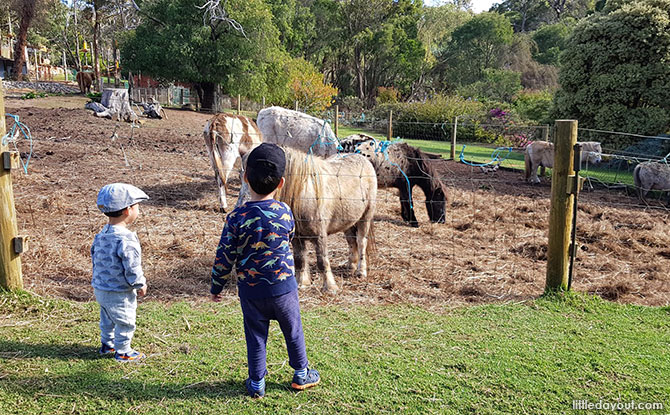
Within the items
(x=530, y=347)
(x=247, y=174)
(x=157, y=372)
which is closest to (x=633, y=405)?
(x=530, y=347)

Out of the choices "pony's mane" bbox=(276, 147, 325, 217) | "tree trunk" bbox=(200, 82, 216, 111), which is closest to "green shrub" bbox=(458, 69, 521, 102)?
"tree trunk" bbox=(200, 82, 216, 111)

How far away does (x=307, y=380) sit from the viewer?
3252 mm

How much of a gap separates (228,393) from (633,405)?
268 centimetres

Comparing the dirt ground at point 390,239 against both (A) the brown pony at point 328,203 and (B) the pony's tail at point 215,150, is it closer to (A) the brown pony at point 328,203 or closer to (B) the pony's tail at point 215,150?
(A) the brown pony at point 328,203

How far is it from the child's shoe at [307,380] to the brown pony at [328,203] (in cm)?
177

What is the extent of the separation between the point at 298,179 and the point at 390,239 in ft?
10.1

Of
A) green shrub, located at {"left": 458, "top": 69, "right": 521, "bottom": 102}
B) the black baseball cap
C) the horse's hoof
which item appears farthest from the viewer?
green shrub, located at {"left": 458, "top": 69, "right": 521, "bottom": 102}

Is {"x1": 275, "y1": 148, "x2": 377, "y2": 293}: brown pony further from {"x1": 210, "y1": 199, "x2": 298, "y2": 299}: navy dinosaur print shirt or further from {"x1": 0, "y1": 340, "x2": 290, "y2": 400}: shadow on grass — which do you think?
{"x1": 0, "y1": 340, "x2": 290, "y2": 400}: shadow on grass

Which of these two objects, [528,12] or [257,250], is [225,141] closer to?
[257,250]

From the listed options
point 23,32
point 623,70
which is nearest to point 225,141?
point 623,70

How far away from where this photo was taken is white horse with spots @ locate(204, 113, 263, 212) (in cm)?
851

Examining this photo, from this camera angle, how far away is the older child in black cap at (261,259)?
2994 millimetres

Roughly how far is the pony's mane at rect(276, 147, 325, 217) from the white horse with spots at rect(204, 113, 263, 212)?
391cm

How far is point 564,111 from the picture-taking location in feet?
55.9
